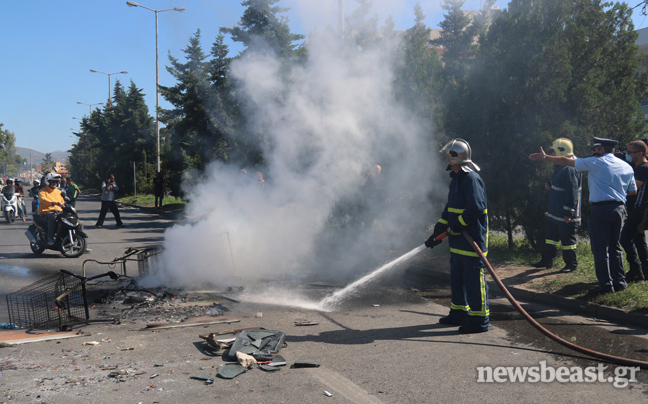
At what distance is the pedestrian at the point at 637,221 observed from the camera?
6.59 metres

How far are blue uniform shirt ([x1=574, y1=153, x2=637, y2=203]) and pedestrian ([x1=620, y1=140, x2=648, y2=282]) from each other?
567 mm

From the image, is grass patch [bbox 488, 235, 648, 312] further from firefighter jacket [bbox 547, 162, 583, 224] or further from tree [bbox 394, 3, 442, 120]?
tree [bbox 394, 3, 442, 120]

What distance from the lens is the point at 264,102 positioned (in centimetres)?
1105

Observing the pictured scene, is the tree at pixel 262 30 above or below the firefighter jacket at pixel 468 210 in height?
above

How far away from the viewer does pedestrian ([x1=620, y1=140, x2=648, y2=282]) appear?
259 inches

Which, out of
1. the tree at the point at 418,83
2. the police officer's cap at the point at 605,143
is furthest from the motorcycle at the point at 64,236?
the police officer's cap at the point at 605,143

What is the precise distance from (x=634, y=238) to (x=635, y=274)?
48cm

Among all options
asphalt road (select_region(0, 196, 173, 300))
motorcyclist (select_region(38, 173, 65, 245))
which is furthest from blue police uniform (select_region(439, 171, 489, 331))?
motorcyclist (select_region(38, 173, 65, 245))

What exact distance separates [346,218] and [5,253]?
25.0 ft

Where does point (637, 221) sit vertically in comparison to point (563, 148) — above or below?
below

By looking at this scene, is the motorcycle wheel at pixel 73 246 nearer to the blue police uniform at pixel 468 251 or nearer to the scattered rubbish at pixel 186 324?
the scattered rubbish at pixel 186 324

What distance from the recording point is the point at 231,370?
416 centimetres

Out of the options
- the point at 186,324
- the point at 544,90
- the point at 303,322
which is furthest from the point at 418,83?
the point at 186,324

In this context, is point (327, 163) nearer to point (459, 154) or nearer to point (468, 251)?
point (459, 154)
